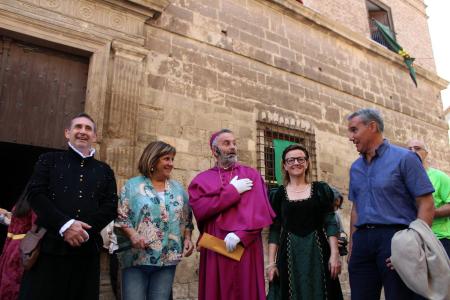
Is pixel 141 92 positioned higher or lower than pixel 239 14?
lower

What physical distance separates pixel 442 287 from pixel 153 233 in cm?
202

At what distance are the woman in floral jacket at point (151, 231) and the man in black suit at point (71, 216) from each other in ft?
0.71

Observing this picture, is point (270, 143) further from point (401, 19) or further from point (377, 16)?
point (401, 19)

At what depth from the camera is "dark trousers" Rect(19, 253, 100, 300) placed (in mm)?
2301

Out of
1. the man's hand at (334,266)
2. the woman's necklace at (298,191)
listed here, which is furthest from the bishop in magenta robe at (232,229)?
the man's hand at (334,266)

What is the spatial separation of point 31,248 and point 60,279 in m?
0.28

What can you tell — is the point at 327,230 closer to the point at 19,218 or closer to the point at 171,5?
Answer: the point at 19,218

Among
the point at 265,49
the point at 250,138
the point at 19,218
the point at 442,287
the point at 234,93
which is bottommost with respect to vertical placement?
the point at 442,287

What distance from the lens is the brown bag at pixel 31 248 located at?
91.3 inches

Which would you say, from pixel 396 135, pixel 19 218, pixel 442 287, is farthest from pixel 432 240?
pixel 396 135

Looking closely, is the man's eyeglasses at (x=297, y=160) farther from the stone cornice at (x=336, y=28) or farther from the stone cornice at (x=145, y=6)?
the stone cornice at (x=336, y=28)

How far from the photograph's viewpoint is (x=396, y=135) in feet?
29.8

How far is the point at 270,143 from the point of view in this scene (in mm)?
6672

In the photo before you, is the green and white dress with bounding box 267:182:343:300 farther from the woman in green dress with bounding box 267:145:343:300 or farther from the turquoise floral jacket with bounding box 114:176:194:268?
the turquoise floral jacket with bounding box 114:176:194:268
